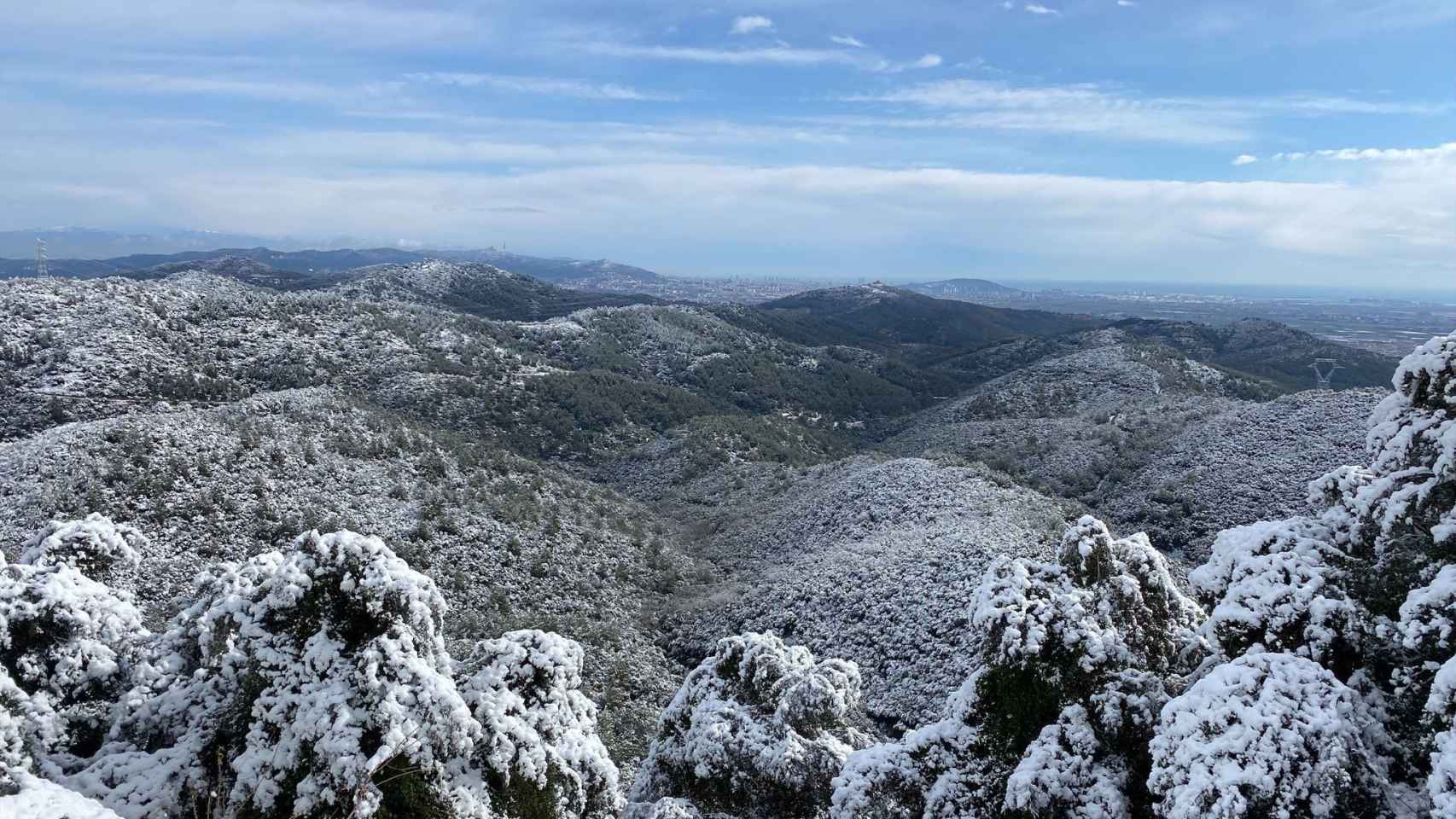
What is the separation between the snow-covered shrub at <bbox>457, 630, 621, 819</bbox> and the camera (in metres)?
7.49

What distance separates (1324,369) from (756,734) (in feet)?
336

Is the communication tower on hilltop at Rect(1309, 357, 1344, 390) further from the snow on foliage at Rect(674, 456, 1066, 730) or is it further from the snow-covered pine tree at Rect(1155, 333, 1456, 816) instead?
the snow-covered pine tree at Rect(1155, 333, 1456, 816)

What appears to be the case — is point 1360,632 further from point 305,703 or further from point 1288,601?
point 305,703

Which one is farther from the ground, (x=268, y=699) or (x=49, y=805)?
(x=49, y=805)

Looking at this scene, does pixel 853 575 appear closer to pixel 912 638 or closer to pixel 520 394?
pixel 912 638

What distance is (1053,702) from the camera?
6.98m

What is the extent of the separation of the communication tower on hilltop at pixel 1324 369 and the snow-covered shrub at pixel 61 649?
97459 mm

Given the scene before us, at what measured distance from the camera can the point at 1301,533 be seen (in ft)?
22.9

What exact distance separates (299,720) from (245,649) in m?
0.99

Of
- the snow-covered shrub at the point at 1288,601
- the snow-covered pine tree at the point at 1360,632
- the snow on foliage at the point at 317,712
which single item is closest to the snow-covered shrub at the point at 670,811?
the snow on foliage at the point at 317,712

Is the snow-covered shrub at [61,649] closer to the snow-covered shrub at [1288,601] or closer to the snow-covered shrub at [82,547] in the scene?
the snow-covered shrub at [82,547]

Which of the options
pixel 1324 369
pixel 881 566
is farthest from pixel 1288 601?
pixel 1324 369

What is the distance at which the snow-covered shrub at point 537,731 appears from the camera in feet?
24.6

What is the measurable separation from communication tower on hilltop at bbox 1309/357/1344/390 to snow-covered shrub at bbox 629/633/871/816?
297ft
